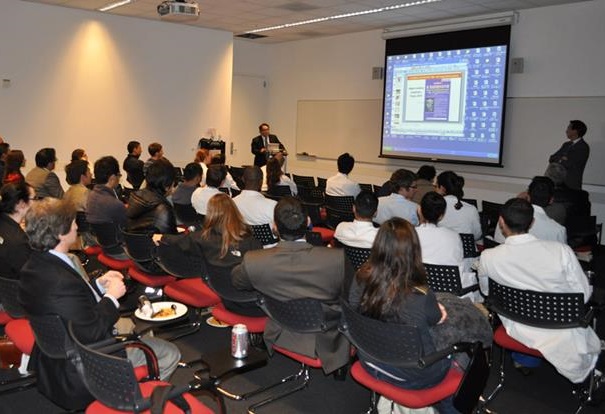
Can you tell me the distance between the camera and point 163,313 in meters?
3.44

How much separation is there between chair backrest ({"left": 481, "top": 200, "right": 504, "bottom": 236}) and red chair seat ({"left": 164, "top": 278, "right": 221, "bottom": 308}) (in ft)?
9.83

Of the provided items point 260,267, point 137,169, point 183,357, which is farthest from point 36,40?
point 260,267

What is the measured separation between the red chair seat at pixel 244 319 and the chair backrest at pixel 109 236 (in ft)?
5.33

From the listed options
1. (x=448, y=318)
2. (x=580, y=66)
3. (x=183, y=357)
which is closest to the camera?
(x=448, y=318)

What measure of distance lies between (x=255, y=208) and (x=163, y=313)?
160cm

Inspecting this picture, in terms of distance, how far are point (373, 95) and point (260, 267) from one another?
345 inches

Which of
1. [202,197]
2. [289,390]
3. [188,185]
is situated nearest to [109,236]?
[202,197]

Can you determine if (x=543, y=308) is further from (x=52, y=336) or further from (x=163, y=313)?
(x=52, y=336)

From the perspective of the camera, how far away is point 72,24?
9.71 meters

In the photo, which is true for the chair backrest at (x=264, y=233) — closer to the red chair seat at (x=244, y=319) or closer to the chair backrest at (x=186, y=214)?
the red chair seat at (x=244, y=319)

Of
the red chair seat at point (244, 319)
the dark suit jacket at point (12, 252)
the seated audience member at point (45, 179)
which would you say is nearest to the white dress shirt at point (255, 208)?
the red chair seat at point (244, 319)

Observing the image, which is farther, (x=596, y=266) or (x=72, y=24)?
(x=72, y=24)

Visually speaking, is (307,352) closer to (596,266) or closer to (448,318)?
(448,318)

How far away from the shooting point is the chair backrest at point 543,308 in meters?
2.87
